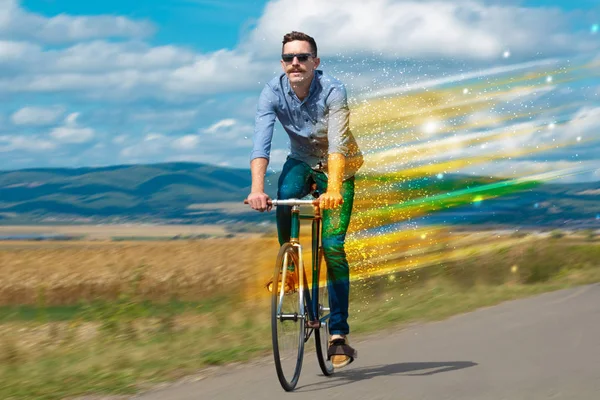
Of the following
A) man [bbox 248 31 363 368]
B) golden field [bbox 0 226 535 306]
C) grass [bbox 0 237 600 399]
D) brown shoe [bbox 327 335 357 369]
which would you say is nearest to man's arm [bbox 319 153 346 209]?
man [bbox 248 31 363 368]

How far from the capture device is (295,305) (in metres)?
6.93

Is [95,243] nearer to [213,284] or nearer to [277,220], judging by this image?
[213,284]

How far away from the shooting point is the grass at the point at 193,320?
816 cm

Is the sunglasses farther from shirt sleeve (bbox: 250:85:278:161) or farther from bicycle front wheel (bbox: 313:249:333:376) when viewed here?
bicycle front wheel (bbox: 313:249:333:376)

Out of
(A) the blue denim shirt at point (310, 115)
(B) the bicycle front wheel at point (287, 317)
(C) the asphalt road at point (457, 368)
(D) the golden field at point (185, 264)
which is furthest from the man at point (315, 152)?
(D) the golden field at point (185, 264)

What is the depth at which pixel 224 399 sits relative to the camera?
21.4ft

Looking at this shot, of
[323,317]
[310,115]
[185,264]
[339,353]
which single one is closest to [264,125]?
[310,115]

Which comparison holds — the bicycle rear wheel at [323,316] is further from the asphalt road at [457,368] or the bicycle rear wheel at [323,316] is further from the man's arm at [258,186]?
the man's arm at [258,186]

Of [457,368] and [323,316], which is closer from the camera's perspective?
[457,368]

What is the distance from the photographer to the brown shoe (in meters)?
7.31

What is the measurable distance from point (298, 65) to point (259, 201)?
2.93 feet

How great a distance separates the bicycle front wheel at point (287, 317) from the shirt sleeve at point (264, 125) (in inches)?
24.1

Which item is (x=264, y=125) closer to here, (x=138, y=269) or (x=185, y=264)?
(x=138, y=269)

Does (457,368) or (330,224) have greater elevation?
(330,224)
